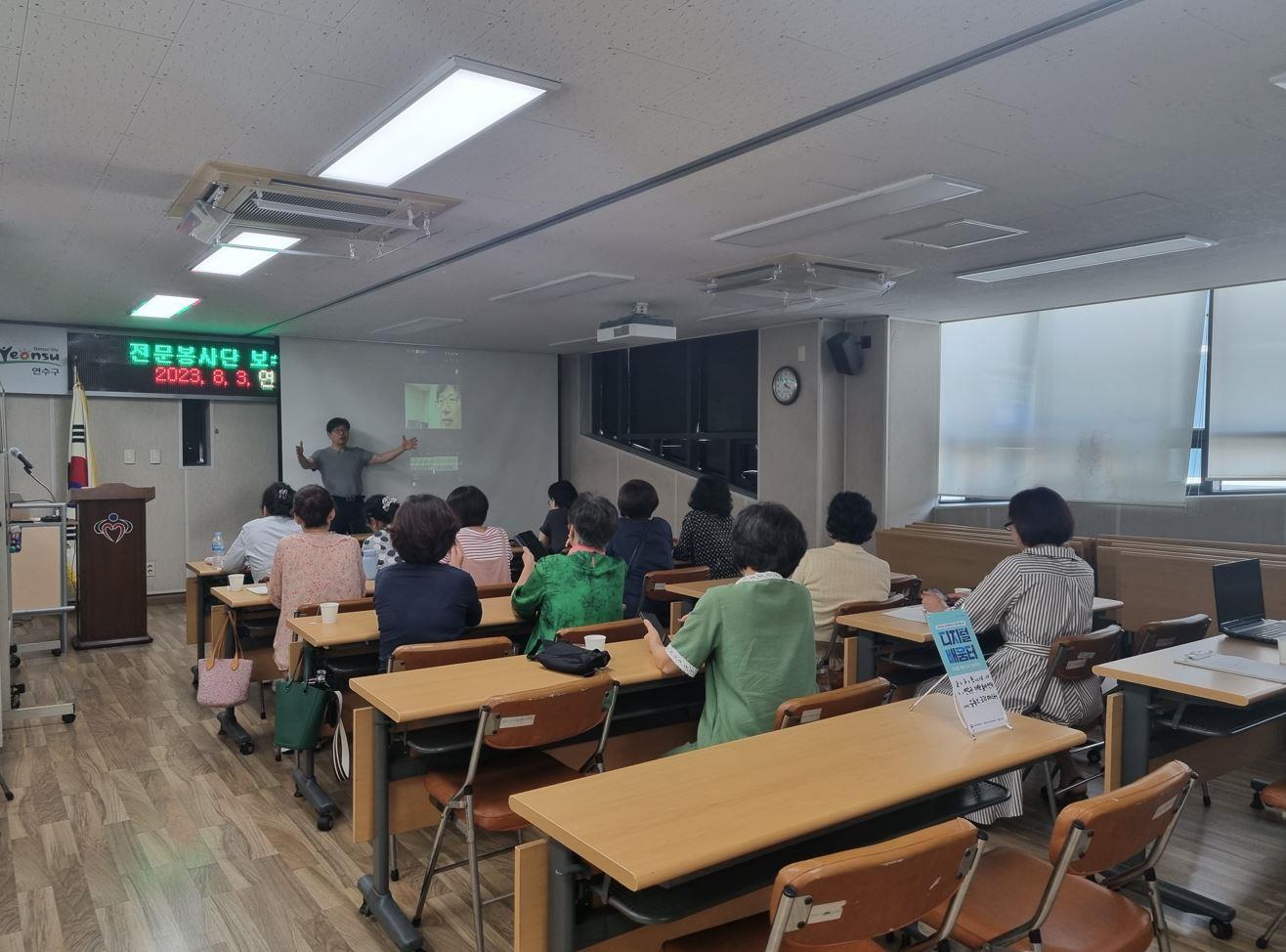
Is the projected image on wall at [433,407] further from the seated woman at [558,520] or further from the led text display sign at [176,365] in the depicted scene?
the seated woman at [558,520]

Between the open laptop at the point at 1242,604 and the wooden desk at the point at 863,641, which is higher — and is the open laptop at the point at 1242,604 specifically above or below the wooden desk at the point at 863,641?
above

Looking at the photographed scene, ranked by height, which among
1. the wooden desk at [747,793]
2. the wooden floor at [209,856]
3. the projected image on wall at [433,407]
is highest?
the projected image on wall at [433,407]

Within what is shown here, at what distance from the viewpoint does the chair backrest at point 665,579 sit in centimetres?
483

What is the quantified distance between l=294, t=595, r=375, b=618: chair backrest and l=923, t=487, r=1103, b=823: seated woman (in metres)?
2.59

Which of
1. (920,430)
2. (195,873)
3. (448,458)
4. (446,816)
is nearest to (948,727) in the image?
(446,816)

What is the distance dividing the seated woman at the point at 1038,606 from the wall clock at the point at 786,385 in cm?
433

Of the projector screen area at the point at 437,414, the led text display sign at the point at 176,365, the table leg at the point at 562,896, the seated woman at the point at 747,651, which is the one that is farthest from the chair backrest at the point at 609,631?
the led text display sign at the point at 176,365

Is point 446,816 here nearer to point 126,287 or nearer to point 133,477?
point 126,287

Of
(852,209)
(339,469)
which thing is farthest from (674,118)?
(339,469)

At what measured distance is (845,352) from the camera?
720cm

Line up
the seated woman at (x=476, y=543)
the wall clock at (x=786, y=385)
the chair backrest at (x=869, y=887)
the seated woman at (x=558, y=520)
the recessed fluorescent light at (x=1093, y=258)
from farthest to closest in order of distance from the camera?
1. the wall clock at (x=786, y=385)
2. the seated woman at (x=558, y=520)
3. the seated woman at (x=476, y=543)
4. the recessed fluorescent light at (x=1093, y=258)
5. the chair backrest at (x=869, y=887)

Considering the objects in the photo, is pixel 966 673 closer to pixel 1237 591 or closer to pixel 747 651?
pixel 747 651

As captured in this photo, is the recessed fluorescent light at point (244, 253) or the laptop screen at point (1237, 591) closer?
the laptop screen at point (1237, 591)

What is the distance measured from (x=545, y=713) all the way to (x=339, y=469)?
6.74 m
